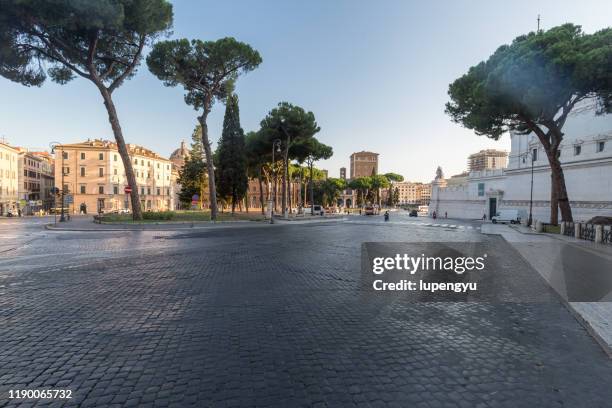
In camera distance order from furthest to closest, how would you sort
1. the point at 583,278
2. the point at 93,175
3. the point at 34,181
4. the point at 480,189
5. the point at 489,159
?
the point at 489,159 < the point at 34,181 < the point at 93,175 < the point at 480,189 < the point at 583,278

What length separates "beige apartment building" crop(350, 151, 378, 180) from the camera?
174875mm

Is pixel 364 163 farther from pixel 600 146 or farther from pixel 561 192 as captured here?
pixel 561 192

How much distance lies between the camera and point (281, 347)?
427 centimetres

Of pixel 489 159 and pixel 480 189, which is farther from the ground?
pixel 489 159

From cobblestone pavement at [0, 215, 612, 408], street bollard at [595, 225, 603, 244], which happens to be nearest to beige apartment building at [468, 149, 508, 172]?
street bollard at [595, 225, 603, 244]

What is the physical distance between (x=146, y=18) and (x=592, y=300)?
29.6 meters

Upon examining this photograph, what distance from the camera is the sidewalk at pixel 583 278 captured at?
5336 mm

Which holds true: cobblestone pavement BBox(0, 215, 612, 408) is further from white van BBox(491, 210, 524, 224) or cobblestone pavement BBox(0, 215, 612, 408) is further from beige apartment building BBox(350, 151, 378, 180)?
beige apartment building BBox(350, 151, 378, 180)

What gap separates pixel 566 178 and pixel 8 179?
81906mm

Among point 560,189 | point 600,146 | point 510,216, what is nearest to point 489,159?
point 510,216

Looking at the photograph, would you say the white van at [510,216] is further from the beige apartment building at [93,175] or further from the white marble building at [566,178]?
the beige apartment building at [93,175]

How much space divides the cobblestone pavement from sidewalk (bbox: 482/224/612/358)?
0.23m

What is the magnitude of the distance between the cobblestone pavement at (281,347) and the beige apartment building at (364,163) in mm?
169793

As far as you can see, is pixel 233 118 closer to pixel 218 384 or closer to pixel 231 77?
pixel 231 77
